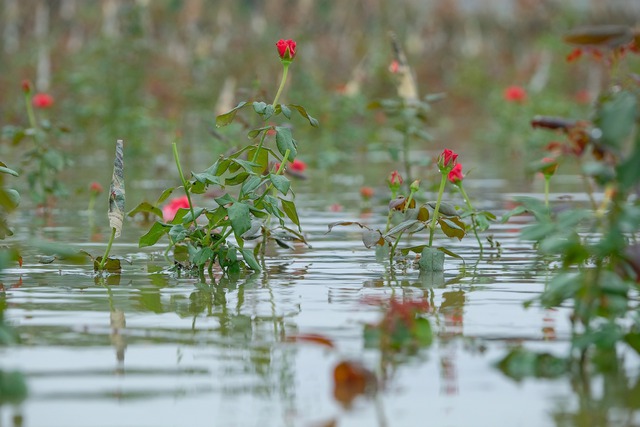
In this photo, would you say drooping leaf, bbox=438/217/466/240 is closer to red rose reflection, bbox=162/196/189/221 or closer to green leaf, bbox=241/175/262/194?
green leaf, bbox=241/175/262/194

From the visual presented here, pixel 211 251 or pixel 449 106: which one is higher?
pixel 449 106

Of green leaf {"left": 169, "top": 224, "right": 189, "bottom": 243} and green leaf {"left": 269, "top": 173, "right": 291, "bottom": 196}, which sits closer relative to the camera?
green leaf {"left": 269, "top": 173, "right": 291, "bottom": 196}

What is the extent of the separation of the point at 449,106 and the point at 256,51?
6467mm

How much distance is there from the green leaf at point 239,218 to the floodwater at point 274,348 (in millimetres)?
216

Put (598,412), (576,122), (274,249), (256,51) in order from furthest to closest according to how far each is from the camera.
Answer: (256,51), (274,249), (576,122), (598,412)

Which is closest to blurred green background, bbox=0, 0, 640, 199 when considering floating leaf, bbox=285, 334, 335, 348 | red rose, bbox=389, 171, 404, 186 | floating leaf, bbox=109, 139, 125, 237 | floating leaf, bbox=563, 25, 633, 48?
red rose, bbox=389, 171, 404, 186

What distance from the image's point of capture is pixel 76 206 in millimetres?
8875

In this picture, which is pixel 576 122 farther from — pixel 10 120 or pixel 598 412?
pixel 10 120

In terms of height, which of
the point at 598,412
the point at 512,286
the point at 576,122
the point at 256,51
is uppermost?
the point at 256,51

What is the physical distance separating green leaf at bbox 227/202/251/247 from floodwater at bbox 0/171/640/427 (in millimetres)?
216

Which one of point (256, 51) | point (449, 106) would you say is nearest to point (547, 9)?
point (449, 106)

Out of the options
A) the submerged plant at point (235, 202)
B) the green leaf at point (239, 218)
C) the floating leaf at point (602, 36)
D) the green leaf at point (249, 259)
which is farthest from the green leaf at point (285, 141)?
the floating leaf at point (602, 36)

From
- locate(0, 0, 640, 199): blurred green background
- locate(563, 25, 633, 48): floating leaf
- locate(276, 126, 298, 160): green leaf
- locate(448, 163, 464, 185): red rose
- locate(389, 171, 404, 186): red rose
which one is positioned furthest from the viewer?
locate(0, 0, 640, 199): blurred green background

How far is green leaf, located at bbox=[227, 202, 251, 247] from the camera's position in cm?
495
